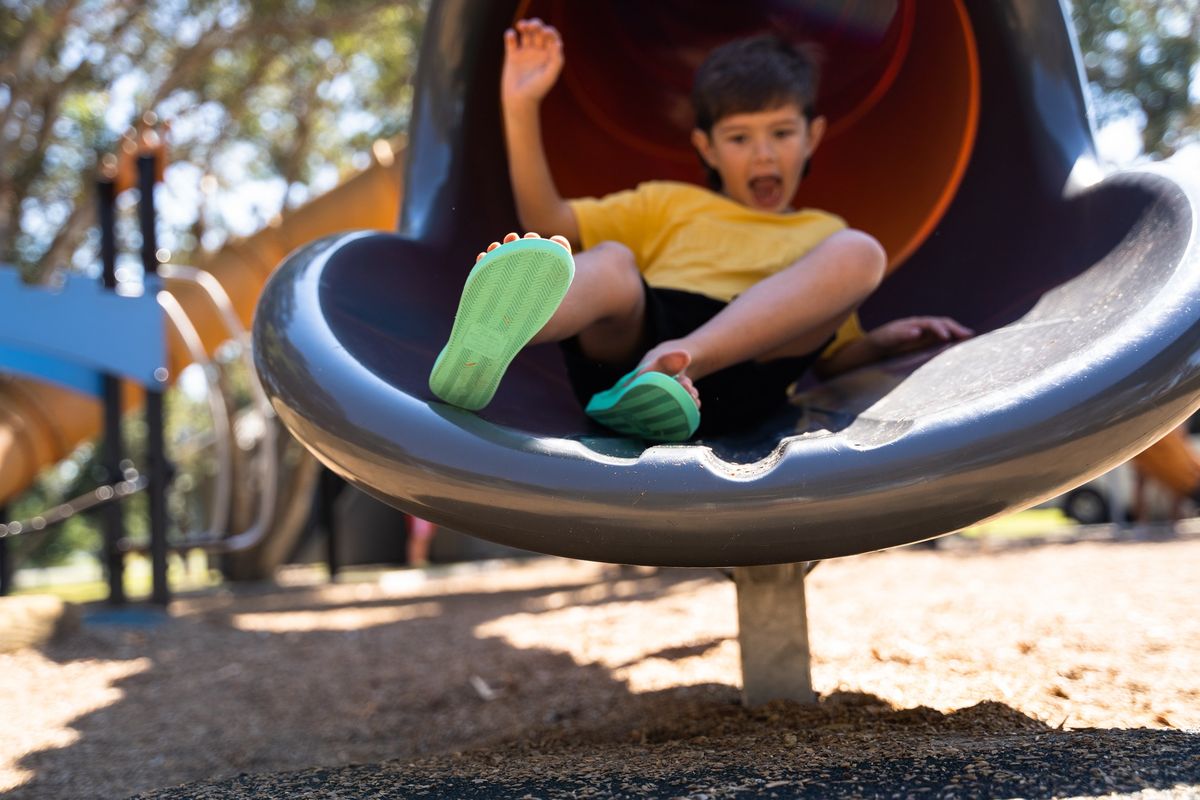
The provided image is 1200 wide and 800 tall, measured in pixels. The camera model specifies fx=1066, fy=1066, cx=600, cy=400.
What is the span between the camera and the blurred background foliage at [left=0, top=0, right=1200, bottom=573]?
6.84 metres

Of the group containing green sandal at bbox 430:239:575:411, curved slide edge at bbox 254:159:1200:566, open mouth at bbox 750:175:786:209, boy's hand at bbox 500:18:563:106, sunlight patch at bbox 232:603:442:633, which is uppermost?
boy's hand at bbox 500:18:563:106

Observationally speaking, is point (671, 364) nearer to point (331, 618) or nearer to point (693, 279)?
point (693, 279)

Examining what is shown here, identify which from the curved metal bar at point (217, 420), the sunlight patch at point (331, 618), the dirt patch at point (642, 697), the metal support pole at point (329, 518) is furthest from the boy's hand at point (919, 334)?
the metal support pole at point (329, 518)

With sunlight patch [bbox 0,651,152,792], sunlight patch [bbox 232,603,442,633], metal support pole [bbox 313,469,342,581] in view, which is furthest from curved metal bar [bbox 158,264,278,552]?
metal support pole [bbox 313,469,342,581]

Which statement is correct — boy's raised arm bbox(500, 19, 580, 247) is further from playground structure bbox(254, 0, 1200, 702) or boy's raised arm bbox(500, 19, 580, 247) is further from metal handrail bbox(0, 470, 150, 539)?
metal handrail bbox(0, 470, 150, 539)

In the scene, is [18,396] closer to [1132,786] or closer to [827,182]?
[827,182]

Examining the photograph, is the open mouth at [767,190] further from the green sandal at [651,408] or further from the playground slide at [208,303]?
the playground slide at [208,303]

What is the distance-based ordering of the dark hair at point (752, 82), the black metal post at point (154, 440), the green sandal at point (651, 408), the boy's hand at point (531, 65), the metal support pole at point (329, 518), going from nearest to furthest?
the green sandal at point (651, 408) → the boy's hand at point (531, 65) → the dark hair at point (752, 82) → the black metal post at point (154, 440) → the metal support pole at point (329, 518)

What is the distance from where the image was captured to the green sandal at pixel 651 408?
120 cm

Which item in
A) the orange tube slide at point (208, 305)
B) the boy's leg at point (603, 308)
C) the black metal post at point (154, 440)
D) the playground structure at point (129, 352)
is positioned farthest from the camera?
the orange tube slide at point (208, 305)

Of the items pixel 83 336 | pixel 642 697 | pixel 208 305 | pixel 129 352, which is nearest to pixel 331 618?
pixel 129 352

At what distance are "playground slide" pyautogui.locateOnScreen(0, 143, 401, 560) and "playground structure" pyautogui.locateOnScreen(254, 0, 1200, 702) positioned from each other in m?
1.85

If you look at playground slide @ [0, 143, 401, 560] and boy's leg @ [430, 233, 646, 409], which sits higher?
playground slide @ [0, 143, 401, 560]

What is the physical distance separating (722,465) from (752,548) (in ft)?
0.29
